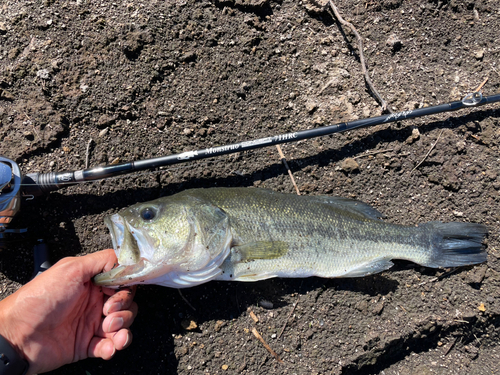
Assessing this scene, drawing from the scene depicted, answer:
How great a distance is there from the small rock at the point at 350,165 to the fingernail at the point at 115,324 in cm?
266

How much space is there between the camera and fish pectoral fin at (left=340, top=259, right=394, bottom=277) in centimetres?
292

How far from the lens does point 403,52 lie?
3.44 meters

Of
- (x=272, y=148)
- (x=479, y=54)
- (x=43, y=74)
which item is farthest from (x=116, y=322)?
(x=479, y=54)

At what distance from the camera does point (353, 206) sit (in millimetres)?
3117

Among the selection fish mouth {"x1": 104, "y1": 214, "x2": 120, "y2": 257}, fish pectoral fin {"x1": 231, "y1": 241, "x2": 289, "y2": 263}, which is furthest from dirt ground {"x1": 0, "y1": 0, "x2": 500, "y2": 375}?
fish mouth {"x1": 104, "y1": 214, "x2": 120, "y2": 257}

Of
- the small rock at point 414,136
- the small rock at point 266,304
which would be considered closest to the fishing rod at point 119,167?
the small rock at point 414,136

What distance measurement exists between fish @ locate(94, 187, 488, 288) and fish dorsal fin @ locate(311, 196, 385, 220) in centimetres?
1

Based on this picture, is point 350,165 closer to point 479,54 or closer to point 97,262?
point 479,54

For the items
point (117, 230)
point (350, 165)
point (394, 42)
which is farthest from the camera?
point (394, 42)

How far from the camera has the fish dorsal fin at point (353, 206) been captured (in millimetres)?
3061

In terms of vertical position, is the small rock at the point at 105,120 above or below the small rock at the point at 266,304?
above

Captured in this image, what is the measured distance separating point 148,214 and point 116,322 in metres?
1.08

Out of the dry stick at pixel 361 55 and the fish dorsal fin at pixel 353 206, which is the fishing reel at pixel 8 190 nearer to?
the fish dorsal fin at pixel 353 206

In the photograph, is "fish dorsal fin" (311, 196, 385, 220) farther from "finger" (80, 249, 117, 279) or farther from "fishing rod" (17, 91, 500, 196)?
"finger" (80, 249, 117, 279)
